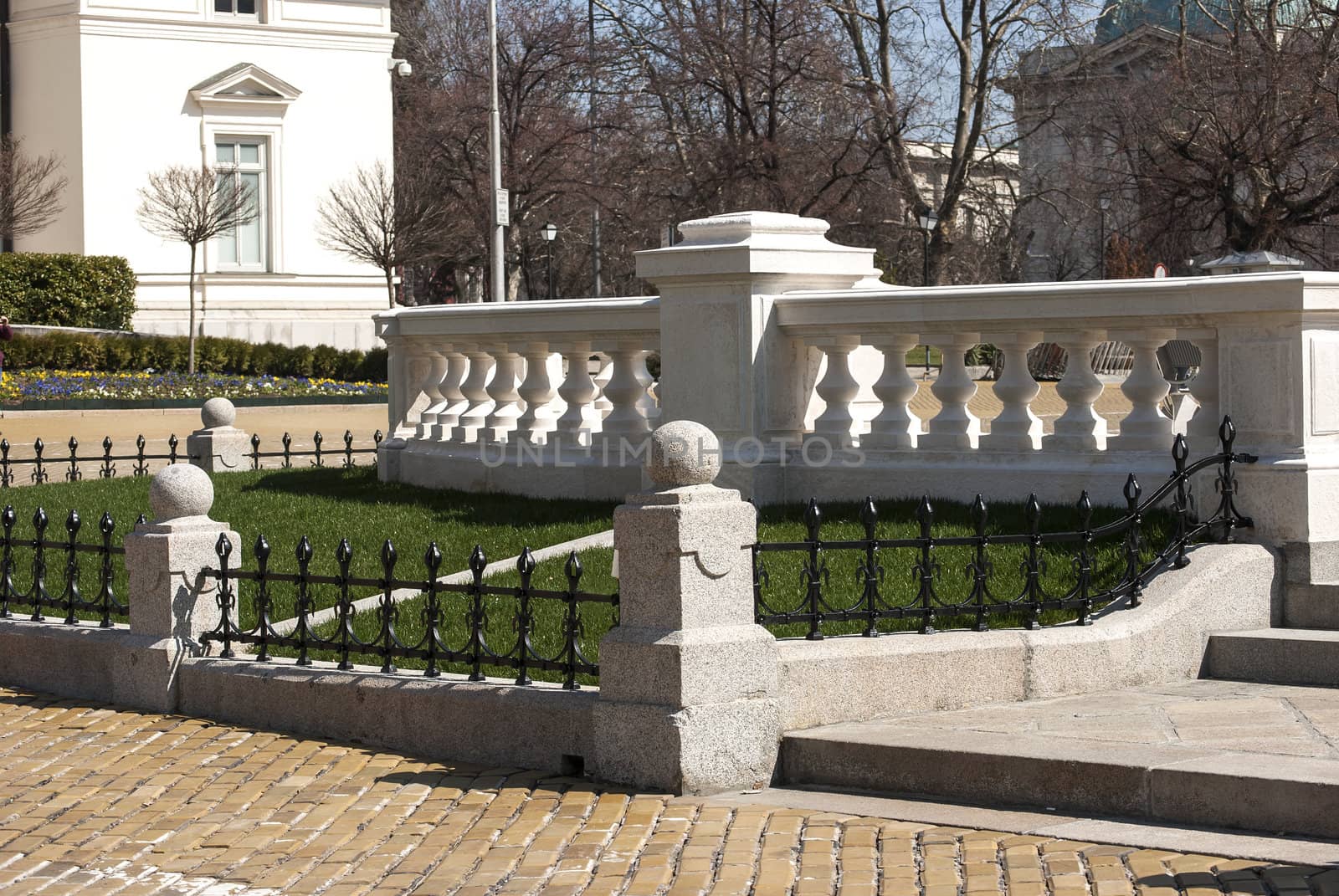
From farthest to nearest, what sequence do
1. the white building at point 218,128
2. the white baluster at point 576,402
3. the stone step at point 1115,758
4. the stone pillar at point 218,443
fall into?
the white building at point 218,128
the stone pillar at point 218,443
the white baluster at point 576,402
the stone step at point 1115,758

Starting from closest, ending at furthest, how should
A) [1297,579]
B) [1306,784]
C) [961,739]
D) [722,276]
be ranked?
[1306,784]
[961,739]
[1297,579]
[722,276]

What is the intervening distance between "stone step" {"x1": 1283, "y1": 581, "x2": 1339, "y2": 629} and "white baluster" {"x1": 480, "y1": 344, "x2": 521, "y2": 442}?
5438mm

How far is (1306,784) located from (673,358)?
5006 millimetres

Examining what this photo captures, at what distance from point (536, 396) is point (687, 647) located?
16.9 feet

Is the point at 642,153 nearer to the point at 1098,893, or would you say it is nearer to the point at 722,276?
the point at 722,276

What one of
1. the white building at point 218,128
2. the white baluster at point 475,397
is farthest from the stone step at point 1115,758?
the white building at point 218,128

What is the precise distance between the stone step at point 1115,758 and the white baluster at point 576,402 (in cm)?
450

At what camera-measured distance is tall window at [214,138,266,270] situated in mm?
40125

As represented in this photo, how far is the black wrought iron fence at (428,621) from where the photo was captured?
7.30 m

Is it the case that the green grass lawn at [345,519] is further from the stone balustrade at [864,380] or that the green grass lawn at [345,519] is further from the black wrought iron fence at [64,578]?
the stone balustrade at [864,380]

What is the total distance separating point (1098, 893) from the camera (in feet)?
17.7

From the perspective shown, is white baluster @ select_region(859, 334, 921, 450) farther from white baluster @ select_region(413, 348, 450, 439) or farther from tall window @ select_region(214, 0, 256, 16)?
tall window @ select_region(214, 0, 256, 16)

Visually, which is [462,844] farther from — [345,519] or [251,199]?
[251,199]

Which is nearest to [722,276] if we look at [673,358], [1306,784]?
[673,358]
